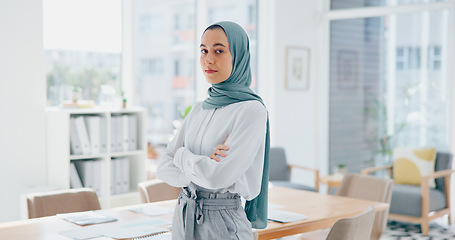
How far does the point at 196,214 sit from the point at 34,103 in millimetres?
3018

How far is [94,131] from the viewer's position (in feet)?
14.9

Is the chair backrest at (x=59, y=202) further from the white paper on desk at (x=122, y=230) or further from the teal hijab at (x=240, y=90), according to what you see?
the teal hijab at (x=240, y=90)

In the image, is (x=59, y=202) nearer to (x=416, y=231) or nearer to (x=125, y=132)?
(x=125, y=132)

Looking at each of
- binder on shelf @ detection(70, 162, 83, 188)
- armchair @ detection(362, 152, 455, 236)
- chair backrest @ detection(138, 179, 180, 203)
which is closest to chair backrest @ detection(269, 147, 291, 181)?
armchair @ detection(362, 152, 455, 236)

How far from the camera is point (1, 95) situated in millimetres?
4293

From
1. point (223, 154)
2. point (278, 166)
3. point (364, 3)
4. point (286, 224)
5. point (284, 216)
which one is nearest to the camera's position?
point (223, 154)

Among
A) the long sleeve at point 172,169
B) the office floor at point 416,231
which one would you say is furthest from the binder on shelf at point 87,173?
the office floor at point 416,231

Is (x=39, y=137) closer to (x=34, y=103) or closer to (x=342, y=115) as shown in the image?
(x=34, y=103)

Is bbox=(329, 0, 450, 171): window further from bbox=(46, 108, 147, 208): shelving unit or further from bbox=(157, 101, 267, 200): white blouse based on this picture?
bbox=(157, 101, 267, 200): white blouse

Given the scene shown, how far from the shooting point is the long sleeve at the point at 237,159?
181 cm

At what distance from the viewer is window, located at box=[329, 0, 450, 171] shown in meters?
6.18

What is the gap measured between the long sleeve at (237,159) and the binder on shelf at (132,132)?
2934 millimetres

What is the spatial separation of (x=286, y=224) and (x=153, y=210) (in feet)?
2.58

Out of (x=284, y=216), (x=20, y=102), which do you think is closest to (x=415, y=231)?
(x=284, y=216)
